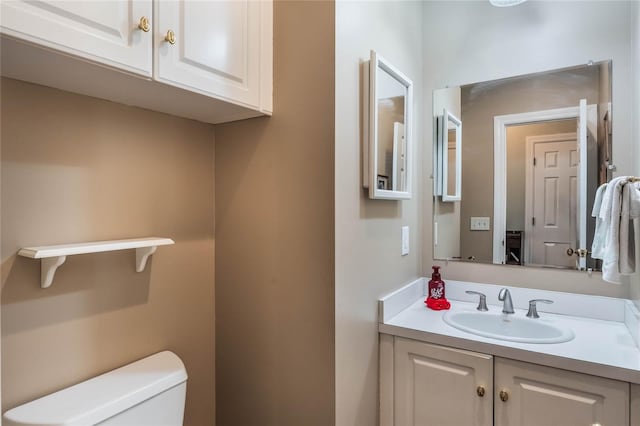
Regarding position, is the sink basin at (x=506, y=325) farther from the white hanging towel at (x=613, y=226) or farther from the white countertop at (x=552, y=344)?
the white hanging towel at (x=613, y=226)

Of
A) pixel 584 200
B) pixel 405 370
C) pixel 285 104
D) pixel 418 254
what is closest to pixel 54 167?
pixel 285 104

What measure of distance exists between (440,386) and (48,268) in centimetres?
137

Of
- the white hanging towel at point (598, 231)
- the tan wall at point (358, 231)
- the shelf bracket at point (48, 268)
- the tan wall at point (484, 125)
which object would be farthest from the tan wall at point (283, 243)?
the white hanging towel at point (598, 231)

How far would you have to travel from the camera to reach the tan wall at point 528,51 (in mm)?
1531

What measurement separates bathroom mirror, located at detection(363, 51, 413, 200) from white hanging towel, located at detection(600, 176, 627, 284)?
0.73 meters

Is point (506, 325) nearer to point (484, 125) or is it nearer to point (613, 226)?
point (613, 226)

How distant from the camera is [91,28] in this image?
0.84m

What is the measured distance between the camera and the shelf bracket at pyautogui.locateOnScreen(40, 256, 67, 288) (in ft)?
3.20

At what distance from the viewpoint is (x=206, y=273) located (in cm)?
150

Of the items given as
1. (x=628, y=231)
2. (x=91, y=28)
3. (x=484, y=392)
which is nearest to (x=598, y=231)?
(x=628, y=231)

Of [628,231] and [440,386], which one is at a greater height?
[628,231]

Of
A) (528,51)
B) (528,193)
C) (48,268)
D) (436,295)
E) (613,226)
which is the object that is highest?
(528,51)

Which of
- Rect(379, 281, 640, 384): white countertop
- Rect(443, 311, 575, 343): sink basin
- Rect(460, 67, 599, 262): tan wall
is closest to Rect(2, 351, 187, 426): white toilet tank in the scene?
Rect(379, 281, 640, 384): white countertop

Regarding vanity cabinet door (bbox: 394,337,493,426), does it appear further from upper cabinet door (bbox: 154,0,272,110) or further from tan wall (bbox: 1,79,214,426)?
upper cabinet door (bbox: 154,0,272,110)
